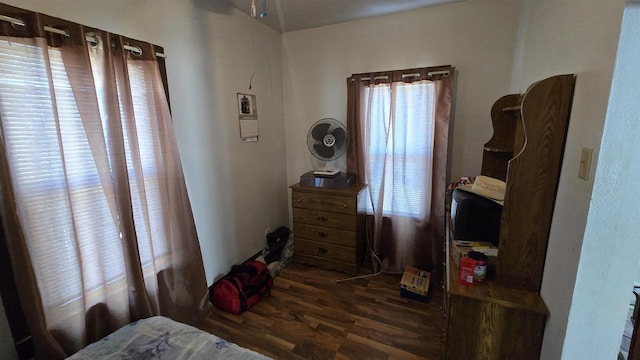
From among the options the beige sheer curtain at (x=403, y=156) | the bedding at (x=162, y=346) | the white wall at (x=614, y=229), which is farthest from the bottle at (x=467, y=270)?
the beige sheer curtain at (x=403, y=156)

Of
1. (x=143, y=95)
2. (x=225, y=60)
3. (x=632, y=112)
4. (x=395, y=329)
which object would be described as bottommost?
(x=395, y=329)

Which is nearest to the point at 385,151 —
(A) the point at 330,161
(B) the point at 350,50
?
(A) the point at 330,161

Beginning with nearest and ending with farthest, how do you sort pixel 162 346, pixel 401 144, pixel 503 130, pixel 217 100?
pixel 162 346 → pixel 503 130 → pixel 217 100 → pixel 401 144

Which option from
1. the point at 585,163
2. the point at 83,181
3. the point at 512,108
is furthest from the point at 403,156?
the point at 83,181

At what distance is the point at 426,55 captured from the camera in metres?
2.28

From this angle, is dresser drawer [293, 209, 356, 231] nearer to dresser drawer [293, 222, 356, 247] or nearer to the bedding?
dresser drawer [293, 222, 356, 247]

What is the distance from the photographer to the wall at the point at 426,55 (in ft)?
6.86

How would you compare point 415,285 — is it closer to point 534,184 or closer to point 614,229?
point 534,184

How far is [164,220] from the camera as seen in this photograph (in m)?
1.64

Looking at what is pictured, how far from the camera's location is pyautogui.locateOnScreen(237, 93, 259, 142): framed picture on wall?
2.31m

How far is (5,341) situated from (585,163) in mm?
2408

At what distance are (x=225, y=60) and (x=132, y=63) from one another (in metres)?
0.79

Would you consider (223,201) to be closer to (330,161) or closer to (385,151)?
(330,161)

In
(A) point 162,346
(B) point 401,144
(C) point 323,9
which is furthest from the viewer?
(B) point 401,144
